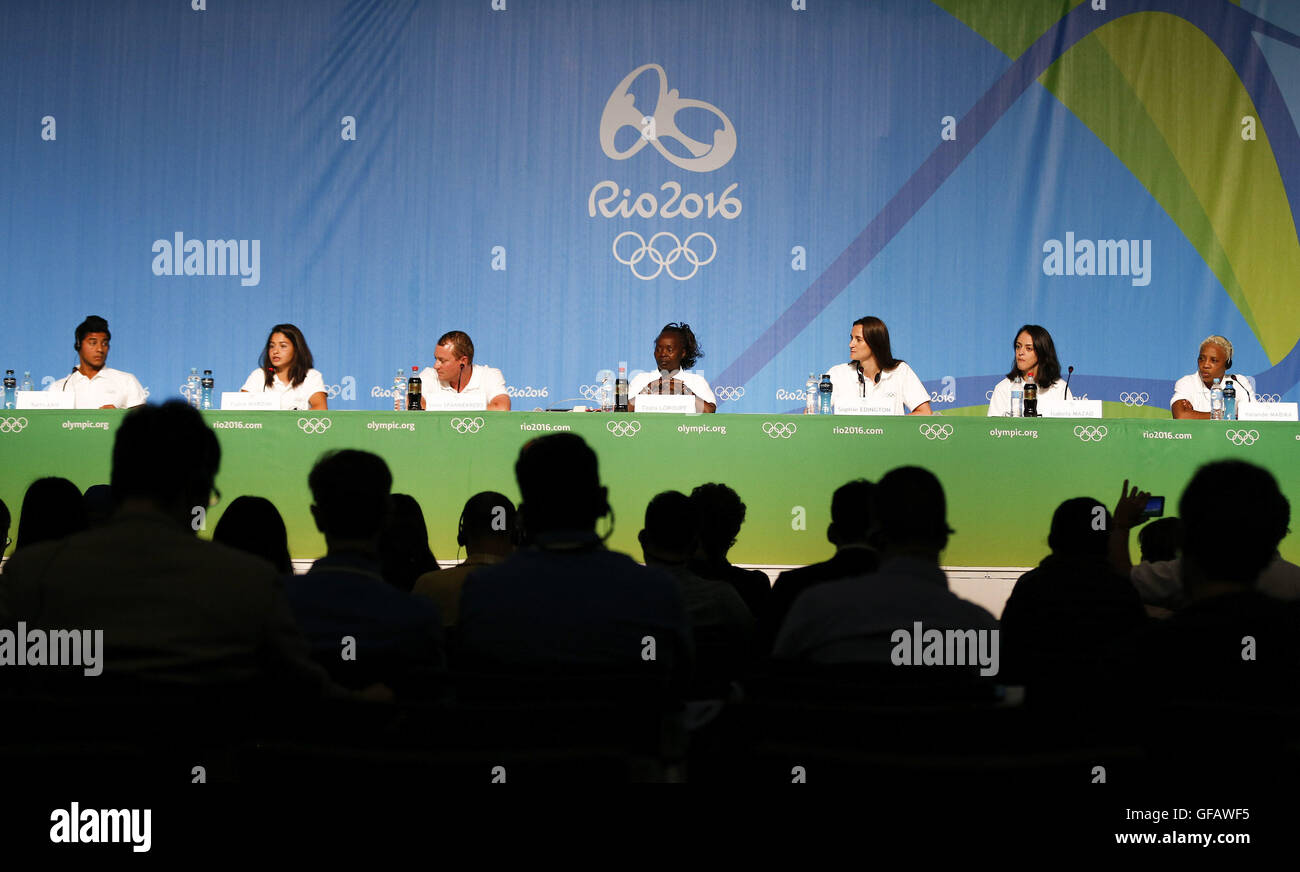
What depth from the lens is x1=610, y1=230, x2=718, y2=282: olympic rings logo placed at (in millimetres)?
6922

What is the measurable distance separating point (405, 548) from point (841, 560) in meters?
1.13

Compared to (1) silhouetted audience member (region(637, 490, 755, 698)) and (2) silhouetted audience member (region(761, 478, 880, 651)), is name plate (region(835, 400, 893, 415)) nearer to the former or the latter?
(2) silhouetted audience member (region(761, 478, 880, 651))

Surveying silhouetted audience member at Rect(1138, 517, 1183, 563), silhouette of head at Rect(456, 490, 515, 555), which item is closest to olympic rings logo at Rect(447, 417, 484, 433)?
silhouette of head at Rect(456, 490, 515, 555)

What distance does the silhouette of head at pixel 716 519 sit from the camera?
9.02 ft

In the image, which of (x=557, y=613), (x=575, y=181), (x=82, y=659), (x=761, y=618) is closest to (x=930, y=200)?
(x=575, y=181)

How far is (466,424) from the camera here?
4.66 metres

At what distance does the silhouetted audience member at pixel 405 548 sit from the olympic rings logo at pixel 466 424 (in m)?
1.67

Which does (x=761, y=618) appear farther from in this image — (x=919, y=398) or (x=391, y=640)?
(x=919, y=398)

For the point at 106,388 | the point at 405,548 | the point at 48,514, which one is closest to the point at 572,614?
the point at 405,548

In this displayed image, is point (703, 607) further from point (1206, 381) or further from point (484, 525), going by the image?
point (1206, 381)

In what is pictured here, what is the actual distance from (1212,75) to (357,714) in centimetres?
718

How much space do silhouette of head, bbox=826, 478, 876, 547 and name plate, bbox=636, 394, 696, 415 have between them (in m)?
2.17

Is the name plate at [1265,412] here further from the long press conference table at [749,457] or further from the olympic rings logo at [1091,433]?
the olympic rings logo at [1091,433]
